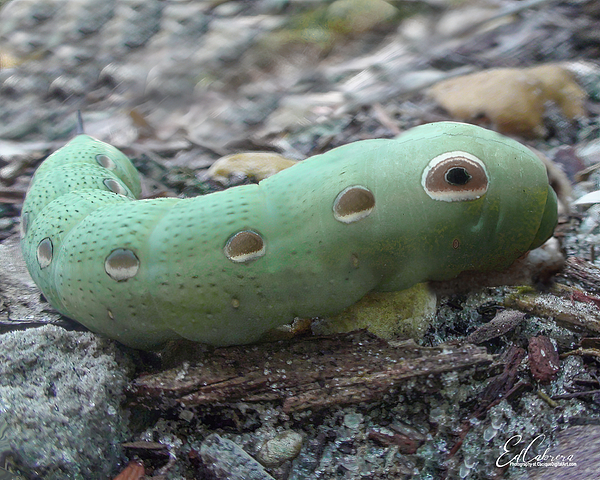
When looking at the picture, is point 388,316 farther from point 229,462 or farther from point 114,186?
point 114,186

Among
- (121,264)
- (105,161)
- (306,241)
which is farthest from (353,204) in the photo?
(105,161)

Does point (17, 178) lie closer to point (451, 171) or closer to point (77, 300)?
point (77, 300)

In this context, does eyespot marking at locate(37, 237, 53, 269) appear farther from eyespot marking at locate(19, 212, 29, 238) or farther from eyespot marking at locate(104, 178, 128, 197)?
eyespot marking at locate(104, 178, 128, 197)

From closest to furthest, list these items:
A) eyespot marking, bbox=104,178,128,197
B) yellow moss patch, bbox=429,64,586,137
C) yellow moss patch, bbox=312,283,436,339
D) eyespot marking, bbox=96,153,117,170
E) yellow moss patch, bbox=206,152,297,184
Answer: yellow moss patch, bbox=312,283,436,339, eyespot marking, bbox=104,178,128,197, eyespot marking, bbox=96,153,117,170, yellow moss patch, bbox=206,152,297,184, yellow moss patch, bbox=429,64,586,137

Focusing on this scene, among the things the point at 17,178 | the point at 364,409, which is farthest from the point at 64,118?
the point at 364,409

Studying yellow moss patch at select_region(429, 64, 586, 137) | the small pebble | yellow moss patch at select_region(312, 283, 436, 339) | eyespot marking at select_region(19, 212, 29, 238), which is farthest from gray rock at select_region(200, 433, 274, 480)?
yellow moss patch at select_region(429, 64, 586, 137)
